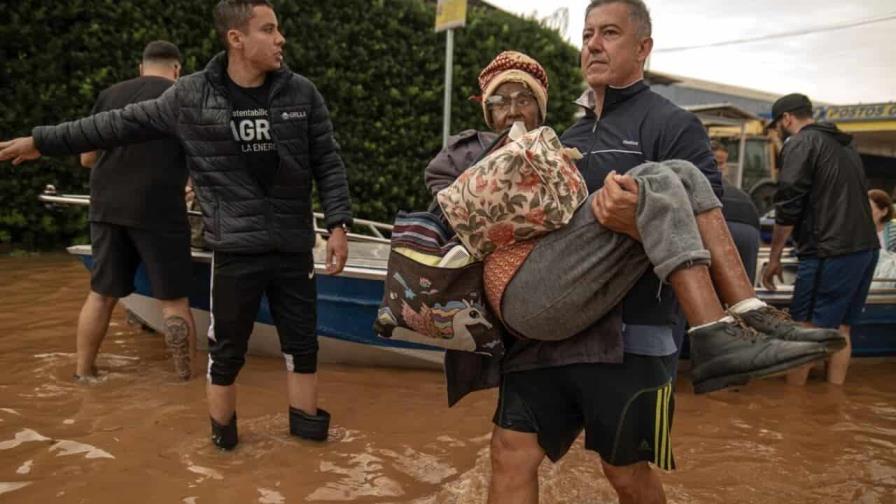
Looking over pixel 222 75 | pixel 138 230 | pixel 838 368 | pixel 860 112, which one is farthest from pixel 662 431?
pixel 860 112

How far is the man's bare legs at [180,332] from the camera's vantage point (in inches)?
175

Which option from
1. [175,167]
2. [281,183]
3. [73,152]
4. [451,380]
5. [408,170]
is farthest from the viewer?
[408,170]

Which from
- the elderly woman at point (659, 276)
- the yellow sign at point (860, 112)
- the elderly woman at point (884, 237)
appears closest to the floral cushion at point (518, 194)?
the elderly woman at point (659, 276)

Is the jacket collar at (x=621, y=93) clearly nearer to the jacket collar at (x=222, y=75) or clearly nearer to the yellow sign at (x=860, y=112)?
the jacket collar at (x=222, y=75)

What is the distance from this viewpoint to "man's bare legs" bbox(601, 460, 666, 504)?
7.59 ft

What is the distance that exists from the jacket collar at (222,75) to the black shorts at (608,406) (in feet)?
6.26

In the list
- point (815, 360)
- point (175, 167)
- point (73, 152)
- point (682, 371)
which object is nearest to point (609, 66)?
point (815, 360)

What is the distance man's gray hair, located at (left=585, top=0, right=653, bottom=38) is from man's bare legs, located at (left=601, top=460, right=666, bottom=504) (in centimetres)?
139

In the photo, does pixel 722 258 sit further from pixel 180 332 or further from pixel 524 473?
pixel 180 332

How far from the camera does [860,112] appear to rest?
1916 centimetres

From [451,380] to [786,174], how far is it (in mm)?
3661

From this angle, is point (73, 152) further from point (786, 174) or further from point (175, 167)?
point (786, 174)

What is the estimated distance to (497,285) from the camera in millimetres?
2152

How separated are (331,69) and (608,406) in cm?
797
